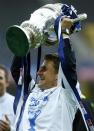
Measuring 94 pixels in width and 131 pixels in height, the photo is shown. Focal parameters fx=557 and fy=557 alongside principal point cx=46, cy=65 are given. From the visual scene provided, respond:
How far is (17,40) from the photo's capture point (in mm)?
2373

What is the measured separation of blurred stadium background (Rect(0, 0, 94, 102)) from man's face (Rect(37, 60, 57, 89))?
6.60ft

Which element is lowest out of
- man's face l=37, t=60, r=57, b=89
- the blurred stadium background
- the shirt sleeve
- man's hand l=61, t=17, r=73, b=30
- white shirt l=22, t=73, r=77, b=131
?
the blurred stadium background

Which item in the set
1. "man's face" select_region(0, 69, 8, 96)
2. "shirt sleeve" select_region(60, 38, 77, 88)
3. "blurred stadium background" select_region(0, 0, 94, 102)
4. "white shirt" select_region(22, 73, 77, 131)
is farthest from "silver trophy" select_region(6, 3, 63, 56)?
"blurred stadium background" select_region(0, 0, 94, 102)

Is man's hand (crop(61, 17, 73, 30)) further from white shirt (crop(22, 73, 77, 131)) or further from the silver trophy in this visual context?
white shirt (crop(22, 73, 77, 131))

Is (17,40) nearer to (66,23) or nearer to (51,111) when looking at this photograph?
(66,23)

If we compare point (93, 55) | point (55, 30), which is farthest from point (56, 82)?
point (93, 55)

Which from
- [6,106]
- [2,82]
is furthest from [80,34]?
[6,106]

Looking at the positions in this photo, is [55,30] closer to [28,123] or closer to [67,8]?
[67,8]

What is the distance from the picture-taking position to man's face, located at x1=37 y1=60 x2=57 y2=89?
2564mm

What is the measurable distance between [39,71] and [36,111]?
20cm

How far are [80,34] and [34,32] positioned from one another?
256 cm

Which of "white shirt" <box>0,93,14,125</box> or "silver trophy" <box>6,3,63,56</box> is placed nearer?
"silver trophy" <box>6,3,63,56</box>

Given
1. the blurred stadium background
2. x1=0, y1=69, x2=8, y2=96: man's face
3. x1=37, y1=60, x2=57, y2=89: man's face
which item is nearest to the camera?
x1=37, y1=60, x2=57, y2=89: man's face

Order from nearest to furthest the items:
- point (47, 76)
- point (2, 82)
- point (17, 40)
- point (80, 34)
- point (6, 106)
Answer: point (17, 40), point (47, 76), point (6, 106), point (2, 82), point (80, 34)
